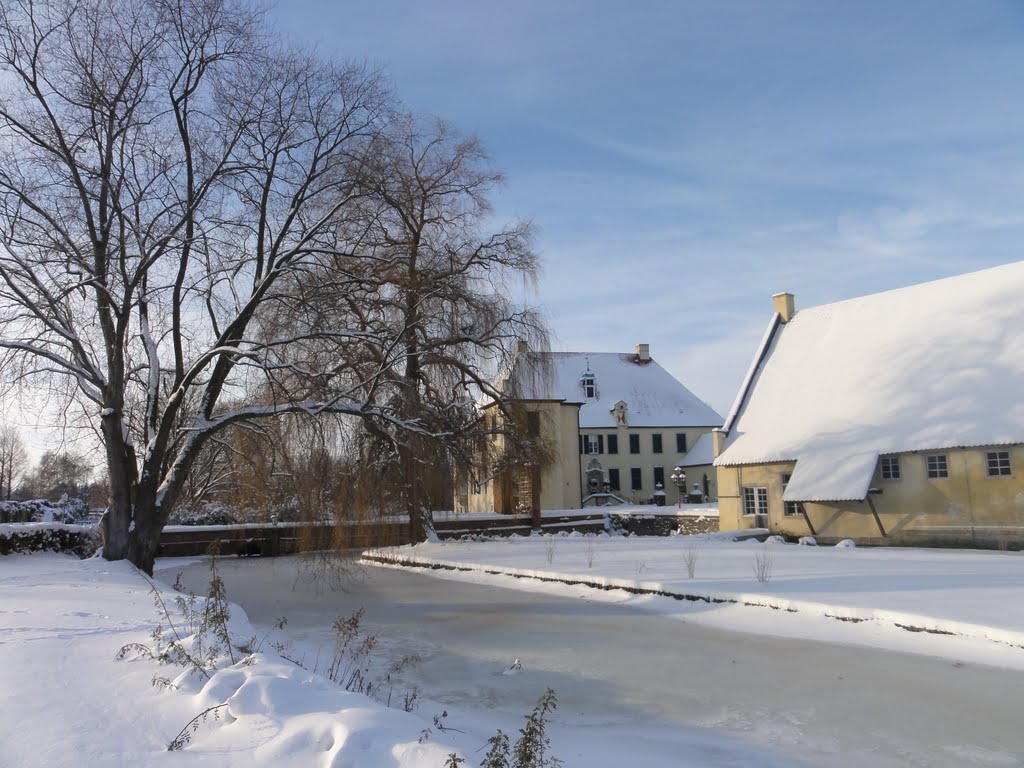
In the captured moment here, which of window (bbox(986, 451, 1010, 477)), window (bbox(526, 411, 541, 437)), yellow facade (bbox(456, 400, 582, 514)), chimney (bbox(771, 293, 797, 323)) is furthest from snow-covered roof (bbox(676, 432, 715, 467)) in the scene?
window (bbox(986, 451, 1010, 477))

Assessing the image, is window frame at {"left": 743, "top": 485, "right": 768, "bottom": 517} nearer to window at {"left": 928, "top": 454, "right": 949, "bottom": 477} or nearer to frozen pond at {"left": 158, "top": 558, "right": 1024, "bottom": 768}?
window at {"left": 928, "top": 454, "right": 949, "bottom": 477}

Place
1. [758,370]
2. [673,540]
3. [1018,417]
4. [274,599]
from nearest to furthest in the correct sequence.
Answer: [274,599] < [1018,417] < [673,540] < [758,370]

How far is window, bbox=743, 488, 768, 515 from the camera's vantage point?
29.1 metres

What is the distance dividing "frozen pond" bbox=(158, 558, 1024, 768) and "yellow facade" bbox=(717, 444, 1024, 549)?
550 inches

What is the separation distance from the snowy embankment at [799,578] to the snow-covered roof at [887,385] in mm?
4770

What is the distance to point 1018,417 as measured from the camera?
71.2 ft

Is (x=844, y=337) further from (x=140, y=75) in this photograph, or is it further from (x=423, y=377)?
(x=140, y=75)

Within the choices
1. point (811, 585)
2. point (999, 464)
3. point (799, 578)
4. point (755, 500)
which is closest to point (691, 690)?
point (811, 585)

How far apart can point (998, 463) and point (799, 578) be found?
1121cm

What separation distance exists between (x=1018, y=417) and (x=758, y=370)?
461 inches

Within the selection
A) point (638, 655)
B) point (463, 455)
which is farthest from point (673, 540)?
point (638, 655)

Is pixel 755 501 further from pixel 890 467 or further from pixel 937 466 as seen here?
pixel 937 466

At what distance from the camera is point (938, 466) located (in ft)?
77.1

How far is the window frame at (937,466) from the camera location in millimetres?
23359
